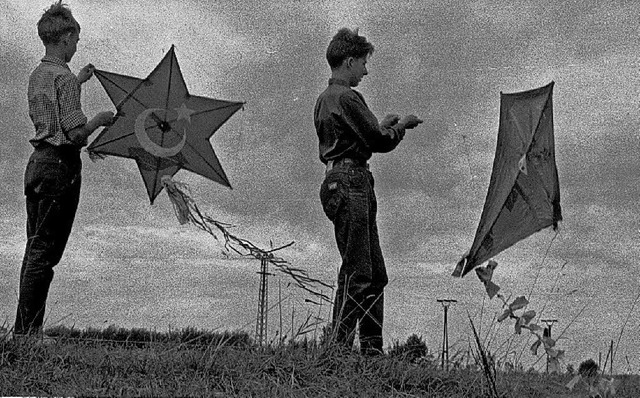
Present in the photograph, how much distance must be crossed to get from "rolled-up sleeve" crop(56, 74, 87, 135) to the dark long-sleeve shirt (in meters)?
1.41

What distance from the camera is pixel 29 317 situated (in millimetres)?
5320

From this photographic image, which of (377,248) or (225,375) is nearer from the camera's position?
(225,375)

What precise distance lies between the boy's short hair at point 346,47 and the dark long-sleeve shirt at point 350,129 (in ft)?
0.58

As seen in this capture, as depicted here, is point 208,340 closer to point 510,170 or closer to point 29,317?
point 29,317

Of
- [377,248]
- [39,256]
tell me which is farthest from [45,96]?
[377,248]

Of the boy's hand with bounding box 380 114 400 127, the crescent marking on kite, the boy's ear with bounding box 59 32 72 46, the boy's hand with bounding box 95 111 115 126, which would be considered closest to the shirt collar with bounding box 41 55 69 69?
the boy's ear with bounding box 59 32 72 46

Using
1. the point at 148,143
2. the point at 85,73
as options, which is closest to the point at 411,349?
the point at 148,143

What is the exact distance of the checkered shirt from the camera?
5.34 metres

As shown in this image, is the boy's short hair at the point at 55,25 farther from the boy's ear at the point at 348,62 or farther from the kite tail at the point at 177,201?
the boy's ear at the point at 348,62

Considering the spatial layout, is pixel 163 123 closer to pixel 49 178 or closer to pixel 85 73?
pixel 85 73

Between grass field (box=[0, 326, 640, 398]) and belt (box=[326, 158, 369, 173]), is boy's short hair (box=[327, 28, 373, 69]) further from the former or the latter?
grass field (box=[0, 326, 640, 398])

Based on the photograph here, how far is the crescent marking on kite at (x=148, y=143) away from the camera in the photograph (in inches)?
246

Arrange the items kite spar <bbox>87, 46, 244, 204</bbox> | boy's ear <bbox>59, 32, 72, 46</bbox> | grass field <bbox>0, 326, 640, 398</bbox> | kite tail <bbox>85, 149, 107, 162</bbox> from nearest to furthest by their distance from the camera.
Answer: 1. grass field <bbox>0, 326, 640, 398</bbox>
2. boy's ear <bbox>59, 32, 72, 46</bbox>
3. kite tail <bbox>85, 149, 107, 162</bbox>
4. kite spar <bbox>87, 46, 244, 204</bbox>

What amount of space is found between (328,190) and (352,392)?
1190mm
